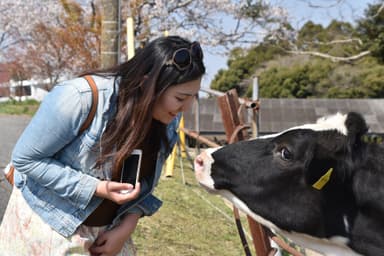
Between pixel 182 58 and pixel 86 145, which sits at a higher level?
pixel 182 58

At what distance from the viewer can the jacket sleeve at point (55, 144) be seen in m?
1.65

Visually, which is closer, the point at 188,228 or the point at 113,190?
the point at 113,190

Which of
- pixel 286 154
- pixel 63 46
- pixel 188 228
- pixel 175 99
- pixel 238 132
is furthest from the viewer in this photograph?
pixel 63 46

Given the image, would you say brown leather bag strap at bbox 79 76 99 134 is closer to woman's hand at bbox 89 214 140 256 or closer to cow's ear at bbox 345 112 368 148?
woman's hand at bbox 89 214 140 256

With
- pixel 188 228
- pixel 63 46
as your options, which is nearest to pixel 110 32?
pixel 188 228

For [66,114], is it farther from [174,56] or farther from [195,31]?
[195,31]

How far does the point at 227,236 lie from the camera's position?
495 centimetres

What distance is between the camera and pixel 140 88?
1.75 metres

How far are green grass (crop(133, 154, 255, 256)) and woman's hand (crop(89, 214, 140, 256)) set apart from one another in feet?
7.26

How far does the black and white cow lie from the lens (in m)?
1.92

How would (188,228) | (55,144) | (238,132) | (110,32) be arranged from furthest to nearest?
(188,228)
(110,32)
(238,132)
(55,144)

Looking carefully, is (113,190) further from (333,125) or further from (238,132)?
(238,132)

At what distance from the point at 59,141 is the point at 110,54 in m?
2.83

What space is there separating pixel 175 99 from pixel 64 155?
16.1 inches
